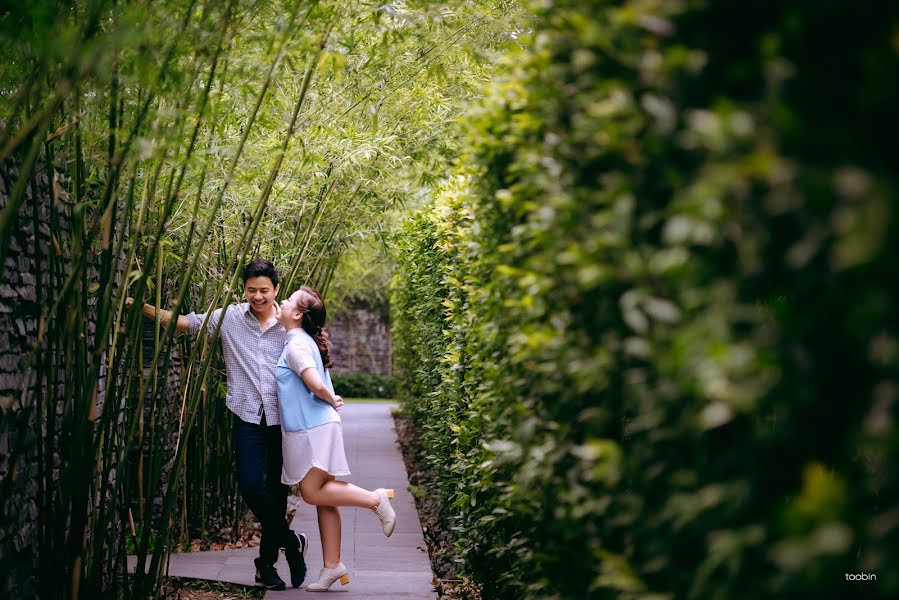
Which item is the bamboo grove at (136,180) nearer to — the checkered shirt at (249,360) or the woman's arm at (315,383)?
the checkered shirt at (249,360)

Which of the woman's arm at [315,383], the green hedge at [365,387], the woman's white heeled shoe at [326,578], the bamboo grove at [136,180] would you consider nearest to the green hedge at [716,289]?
the bamboo grove at [136,180]

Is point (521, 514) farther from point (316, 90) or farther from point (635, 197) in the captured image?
point (316, 90)

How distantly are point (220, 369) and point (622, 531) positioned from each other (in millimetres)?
4632

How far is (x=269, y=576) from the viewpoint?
483 centimetres

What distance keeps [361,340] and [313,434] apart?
56.0ft

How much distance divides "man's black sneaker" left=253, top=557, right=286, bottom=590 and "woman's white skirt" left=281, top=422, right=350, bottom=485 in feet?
1.51

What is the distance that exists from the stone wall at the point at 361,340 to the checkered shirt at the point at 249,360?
16552mm

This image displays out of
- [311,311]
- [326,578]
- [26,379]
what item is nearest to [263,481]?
[326,578]

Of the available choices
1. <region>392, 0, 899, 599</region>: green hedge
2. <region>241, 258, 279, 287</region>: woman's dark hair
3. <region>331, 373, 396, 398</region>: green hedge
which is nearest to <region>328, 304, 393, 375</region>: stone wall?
<region>331, 373, 396, 398</region>: green hedge

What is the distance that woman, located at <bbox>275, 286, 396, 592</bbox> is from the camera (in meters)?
4.76

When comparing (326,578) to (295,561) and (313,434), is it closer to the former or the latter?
(295,561)

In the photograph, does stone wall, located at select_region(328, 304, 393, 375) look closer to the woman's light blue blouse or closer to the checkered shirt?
the checkered shirt

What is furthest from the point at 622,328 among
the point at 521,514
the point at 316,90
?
the point at 316,90

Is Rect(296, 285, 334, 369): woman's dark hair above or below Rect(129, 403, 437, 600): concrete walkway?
above
